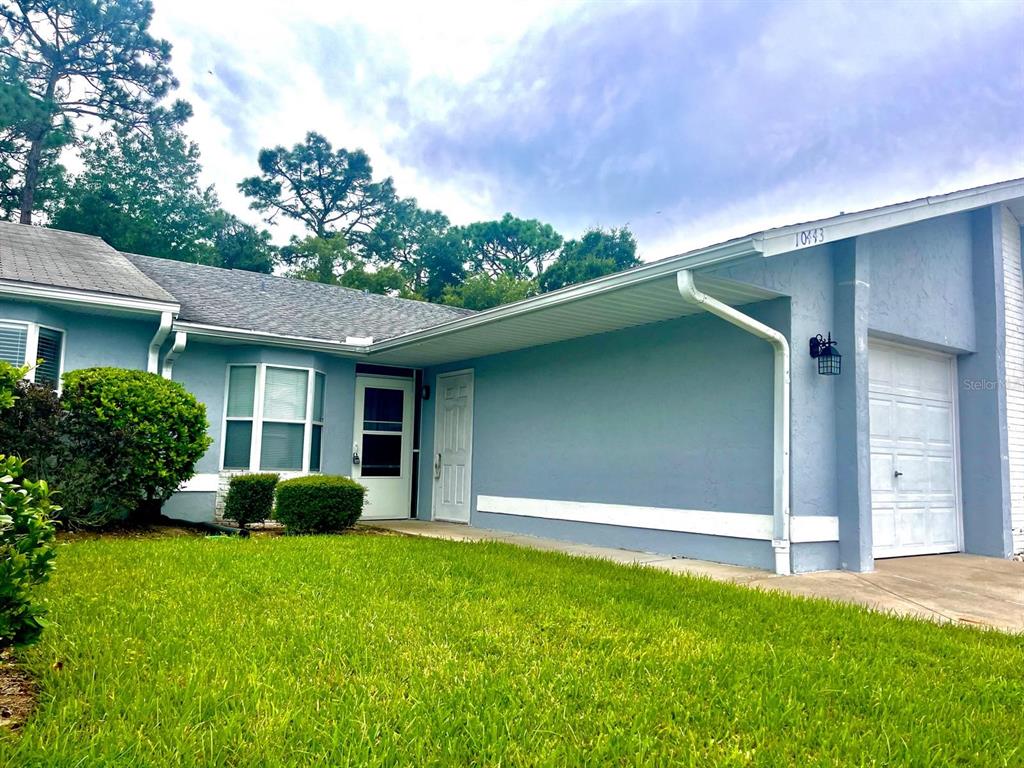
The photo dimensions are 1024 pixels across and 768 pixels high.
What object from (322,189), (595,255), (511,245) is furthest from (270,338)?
(511,245)

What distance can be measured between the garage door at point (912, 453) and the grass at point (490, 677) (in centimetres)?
308

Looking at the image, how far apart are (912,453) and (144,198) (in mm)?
26316

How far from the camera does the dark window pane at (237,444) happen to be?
29.0 ft

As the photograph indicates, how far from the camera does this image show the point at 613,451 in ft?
24.8

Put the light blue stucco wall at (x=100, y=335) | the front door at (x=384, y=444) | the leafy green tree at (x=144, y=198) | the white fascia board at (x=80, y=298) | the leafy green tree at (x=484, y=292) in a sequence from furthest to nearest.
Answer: the leafy green tree at (x=484, y=292) < the leafy green tree at (x=144, y=198) < the front door at (x=384, y=444) < the light blue stucco wall at (x=100, y=335) < the white fascia board at (x=80, y=298)

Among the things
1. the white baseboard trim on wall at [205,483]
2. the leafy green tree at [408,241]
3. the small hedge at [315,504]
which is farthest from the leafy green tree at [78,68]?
the small hedge at [315,504]

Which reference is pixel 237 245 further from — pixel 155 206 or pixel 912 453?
pixel 912 453

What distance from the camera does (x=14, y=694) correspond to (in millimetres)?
A: 2590

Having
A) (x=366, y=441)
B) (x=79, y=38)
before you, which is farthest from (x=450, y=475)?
(x=79, y=38)

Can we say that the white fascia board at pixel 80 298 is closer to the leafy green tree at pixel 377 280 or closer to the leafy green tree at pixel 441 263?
the leafy green tree at pixel 377 280

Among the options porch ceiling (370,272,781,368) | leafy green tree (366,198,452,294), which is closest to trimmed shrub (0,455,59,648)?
porch ceiling (370,272,781,368)

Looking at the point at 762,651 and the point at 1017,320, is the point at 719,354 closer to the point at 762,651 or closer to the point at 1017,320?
the point at 762,651

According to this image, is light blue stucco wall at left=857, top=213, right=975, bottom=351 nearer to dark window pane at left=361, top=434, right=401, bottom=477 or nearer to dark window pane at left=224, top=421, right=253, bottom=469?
dark window pane at left=361, top=434, right=401, bottom=477

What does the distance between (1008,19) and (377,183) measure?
2759cm
